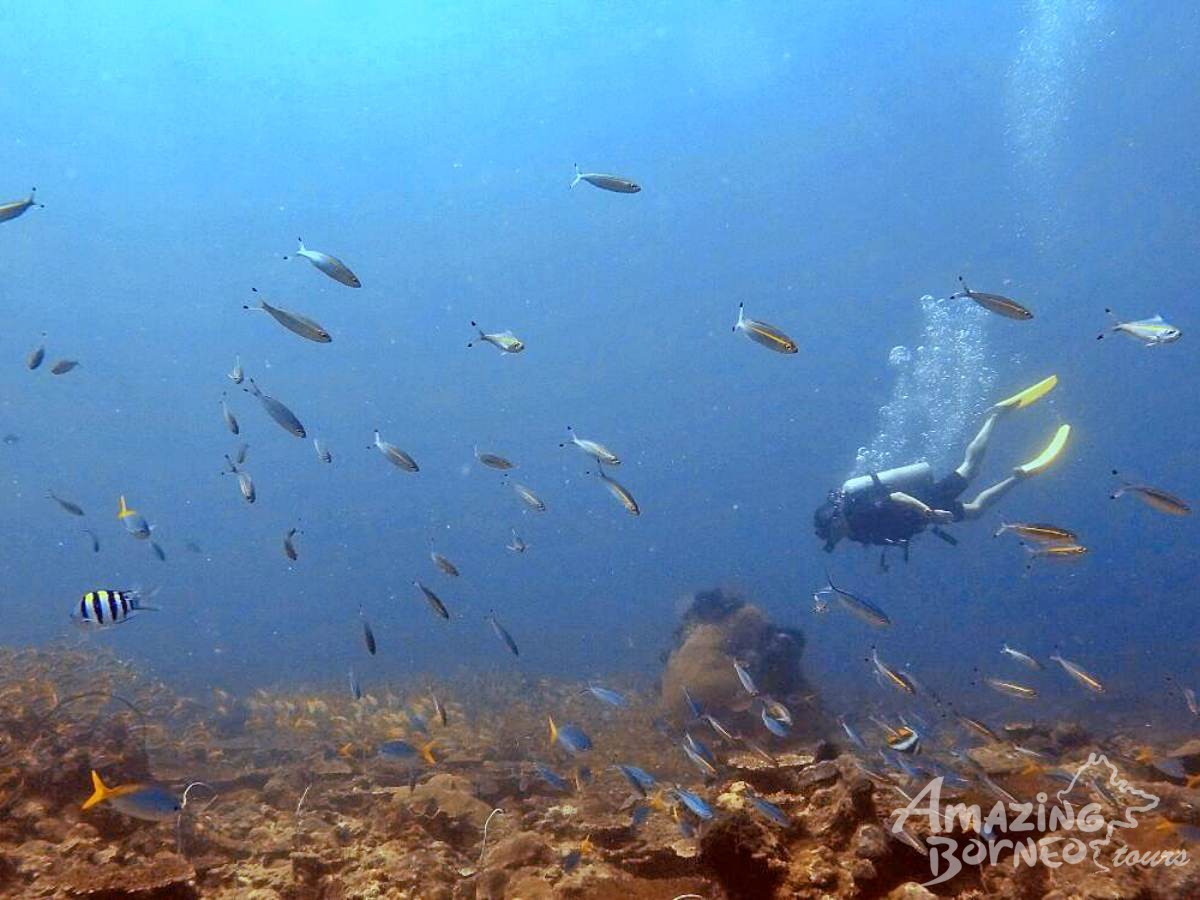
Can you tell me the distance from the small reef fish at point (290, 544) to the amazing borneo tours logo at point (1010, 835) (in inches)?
264

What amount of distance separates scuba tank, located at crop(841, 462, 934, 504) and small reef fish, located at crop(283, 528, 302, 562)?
10255mm

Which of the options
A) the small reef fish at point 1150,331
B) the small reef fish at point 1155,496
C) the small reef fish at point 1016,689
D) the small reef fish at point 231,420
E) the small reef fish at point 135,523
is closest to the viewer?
the small reef fish at point 1150,331

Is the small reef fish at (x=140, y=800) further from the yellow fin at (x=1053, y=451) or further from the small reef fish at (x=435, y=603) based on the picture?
the yellow fin at (x=1053, y=451)

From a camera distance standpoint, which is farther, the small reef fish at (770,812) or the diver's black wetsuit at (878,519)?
the diver's black wetsuit at (878,519)

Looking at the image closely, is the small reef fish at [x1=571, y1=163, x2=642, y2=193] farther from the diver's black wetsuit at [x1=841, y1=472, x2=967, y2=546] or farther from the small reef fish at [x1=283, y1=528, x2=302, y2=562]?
the diver's black wetsuit at [x1=841, y1=472, x2=967, y2=546]

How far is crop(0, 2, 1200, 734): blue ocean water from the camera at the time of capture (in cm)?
4750

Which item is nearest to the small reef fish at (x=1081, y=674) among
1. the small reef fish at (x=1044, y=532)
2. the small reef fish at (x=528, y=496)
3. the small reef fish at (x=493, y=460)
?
the small reef fish at (x=1044, y=532)

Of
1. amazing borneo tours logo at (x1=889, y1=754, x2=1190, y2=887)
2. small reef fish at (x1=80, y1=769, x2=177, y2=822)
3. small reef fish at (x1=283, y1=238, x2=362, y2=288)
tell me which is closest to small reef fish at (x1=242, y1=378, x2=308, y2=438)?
small reef fish at (x1=283, y1=238, x2=362, y2=288)

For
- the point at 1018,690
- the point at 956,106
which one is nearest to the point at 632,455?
the point at 956,106

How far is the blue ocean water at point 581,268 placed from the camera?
156 ft

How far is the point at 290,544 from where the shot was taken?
7902mm

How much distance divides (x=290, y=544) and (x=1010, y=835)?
7.46 meters

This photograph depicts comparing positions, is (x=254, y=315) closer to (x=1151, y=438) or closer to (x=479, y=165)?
(x=479, y=165)

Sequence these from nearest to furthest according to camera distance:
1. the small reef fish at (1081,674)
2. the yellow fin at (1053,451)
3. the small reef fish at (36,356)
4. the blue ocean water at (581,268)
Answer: the small reef fish at (1081,674) → the small reef fish at (36,356) → the yellow fin at (1053,451) → the blue ocean water at (581,268)
